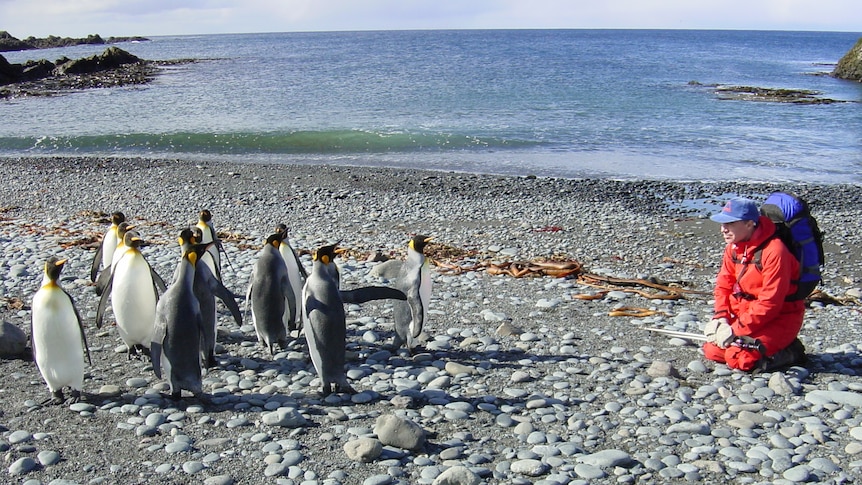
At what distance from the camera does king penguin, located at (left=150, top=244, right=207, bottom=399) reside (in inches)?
162

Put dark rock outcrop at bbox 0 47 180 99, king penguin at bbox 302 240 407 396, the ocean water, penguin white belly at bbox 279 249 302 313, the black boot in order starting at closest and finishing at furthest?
1. king penguin at bbox 302 240 407 396
2. the black boot
3. penguin white belly at bbox 279 249 302 313
4. the ocean water
5. dark rock outcrop at bbox 0 47 180 99

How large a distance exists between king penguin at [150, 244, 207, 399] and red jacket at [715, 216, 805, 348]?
125 inches

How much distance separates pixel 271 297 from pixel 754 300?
3.06 metres

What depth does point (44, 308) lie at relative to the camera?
13.5 feet

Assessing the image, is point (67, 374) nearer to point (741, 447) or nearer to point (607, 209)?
point (741, 447)

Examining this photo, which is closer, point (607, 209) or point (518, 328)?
point (518, 328)

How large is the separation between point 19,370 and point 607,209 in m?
7.99

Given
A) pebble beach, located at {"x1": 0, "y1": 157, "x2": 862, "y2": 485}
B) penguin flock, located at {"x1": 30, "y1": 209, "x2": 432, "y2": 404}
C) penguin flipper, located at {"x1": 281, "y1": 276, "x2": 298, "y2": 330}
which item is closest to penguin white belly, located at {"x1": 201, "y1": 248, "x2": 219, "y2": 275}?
pebble beach, located at {"x1": 0, "y1": 157, "x2": 862, "y2": 485}

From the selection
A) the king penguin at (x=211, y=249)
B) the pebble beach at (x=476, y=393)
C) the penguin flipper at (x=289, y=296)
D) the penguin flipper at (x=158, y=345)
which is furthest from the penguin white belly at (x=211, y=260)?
the penguin flipper at (x=158, y=345)

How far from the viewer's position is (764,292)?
4.45 meters

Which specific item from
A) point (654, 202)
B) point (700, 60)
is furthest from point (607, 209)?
point (700, 60)

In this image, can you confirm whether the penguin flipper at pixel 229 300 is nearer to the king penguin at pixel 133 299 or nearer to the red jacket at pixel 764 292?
the king penguin at pixel 133 299

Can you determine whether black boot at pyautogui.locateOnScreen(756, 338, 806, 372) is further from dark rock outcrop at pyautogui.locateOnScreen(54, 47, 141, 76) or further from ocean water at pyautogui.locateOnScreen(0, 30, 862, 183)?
dark rock outcrop at pyautogui.locateOnScreen(54, 47, 141, 76)

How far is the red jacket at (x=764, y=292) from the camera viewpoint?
4391mm
